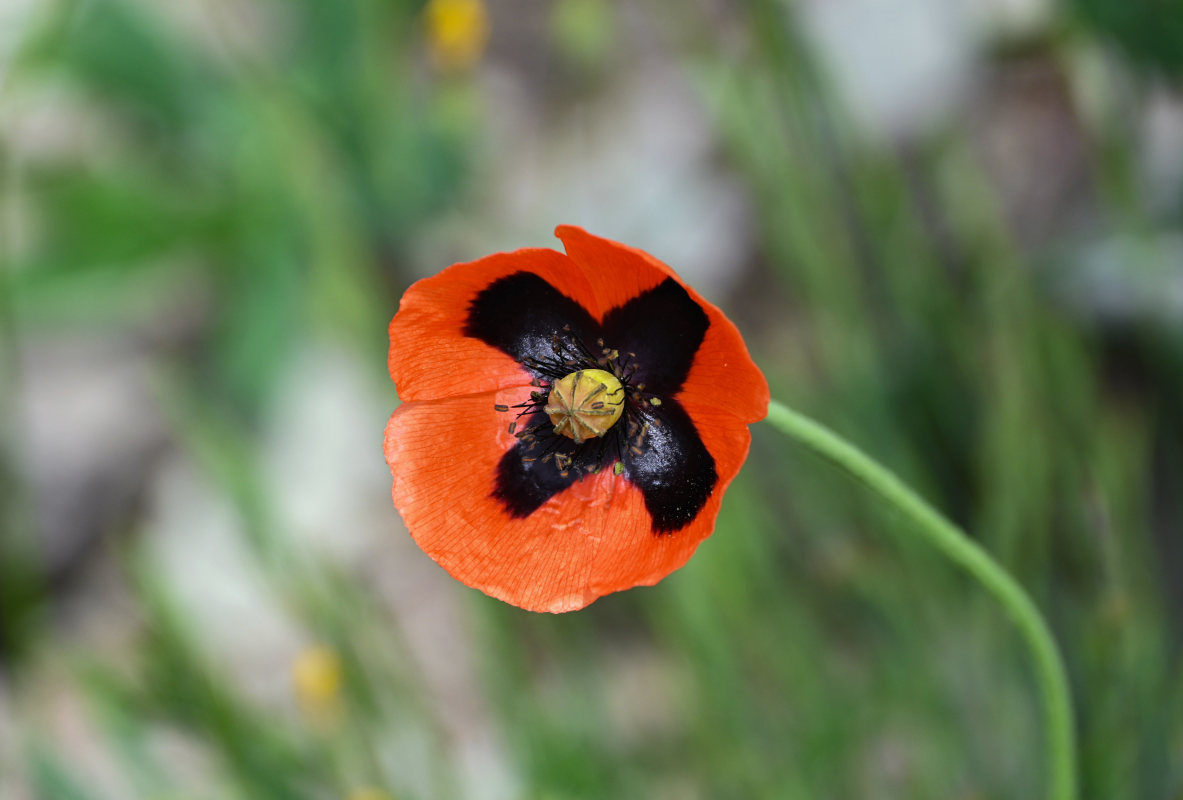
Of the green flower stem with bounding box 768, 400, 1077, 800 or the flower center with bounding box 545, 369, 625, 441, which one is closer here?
the green flower stem with bounding box 768, 400, 1077, 800

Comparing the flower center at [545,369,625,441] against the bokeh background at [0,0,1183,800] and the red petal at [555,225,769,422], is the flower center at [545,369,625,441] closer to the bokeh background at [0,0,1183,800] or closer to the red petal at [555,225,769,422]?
the red petal at [555,225,769,422]

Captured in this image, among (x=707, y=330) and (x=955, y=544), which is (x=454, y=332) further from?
(x=955, y=544)

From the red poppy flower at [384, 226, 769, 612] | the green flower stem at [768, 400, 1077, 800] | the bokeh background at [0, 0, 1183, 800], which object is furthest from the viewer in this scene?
the bokeh background at [0, 0, 1183, 800]

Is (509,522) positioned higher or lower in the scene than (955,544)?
higher

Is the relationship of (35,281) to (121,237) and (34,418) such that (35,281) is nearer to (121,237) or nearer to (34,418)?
(121,237)

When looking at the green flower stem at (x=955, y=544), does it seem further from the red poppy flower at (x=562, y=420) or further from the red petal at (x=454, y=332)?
the red petal at (x=454, y=332)

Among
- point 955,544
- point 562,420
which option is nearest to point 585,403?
point 562,420

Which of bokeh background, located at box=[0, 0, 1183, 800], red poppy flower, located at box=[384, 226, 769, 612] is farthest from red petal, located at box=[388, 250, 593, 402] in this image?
bokeh background, located at box=[0, 0, 1183, 800]

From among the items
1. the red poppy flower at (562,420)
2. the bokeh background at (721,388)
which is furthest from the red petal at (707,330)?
the bokeh background at (721,388)
